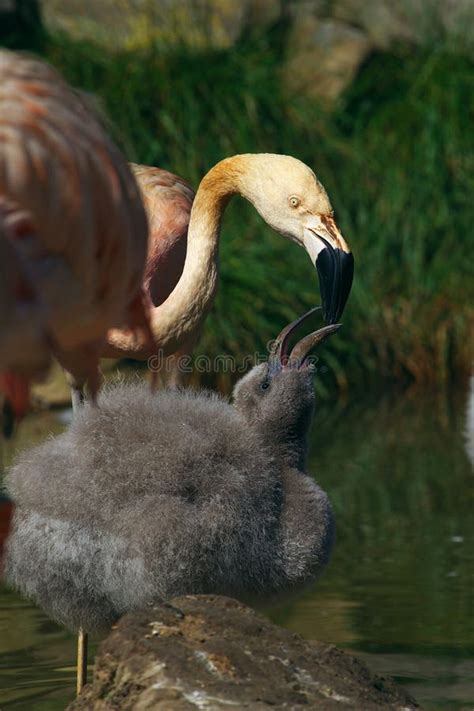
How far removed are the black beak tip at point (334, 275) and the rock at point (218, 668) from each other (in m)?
1.28

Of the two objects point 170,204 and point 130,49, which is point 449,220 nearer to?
point 130,49

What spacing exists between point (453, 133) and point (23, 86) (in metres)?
6.63

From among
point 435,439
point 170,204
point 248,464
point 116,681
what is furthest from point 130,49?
point 116,681

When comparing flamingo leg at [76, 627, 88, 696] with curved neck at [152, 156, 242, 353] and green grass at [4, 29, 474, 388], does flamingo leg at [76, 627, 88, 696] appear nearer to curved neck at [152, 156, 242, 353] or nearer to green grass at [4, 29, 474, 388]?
curved neck at [152, 156, 242, 353]

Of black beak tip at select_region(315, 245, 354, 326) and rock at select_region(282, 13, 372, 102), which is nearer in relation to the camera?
→ black beak tip at select_region(315, 245, 354, 326)

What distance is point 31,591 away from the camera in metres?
3.43

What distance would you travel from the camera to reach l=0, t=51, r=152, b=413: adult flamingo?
2424mm

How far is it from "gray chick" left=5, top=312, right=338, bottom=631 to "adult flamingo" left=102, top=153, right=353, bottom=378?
631 mm

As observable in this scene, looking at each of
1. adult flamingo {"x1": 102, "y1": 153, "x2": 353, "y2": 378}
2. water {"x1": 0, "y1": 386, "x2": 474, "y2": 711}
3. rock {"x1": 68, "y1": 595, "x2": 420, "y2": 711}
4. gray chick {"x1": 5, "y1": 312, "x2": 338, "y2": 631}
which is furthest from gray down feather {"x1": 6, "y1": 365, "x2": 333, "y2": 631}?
adult flamingo {"x1": 102, "y1": 153, "x2": 353, "y2": 378}

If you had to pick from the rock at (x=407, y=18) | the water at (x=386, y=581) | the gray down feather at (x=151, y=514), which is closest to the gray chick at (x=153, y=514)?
the gray down feather at (x=151, y=514)

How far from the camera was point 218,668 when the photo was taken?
9.35 ft

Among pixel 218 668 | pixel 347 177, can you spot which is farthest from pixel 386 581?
pixel 347 177

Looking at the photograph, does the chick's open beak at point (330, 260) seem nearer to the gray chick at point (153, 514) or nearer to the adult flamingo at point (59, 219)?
the gray chick at point (153, 514)

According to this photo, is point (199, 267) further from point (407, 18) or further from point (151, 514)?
point (407, 18)
